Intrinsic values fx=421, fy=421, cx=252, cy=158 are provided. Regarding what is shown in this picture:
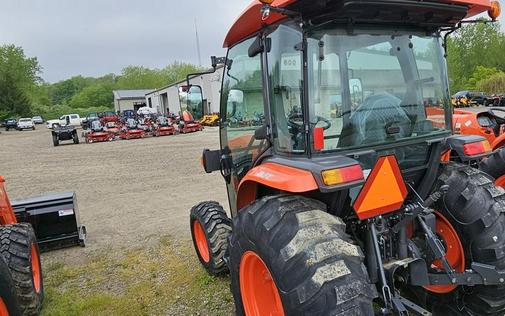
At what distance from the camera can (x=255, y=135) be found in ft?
9.67

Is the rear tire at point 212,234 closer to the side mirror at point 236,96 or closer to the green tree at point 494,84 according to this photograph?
the side mirror at point 236,96

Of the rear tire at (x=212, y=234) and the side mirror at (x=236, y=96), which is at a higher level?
the side mirror at (x=236, y=96)

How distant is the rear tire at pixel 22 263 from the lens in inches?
133

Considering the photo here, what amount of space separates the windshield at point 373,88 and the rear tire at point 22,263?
2639 mm

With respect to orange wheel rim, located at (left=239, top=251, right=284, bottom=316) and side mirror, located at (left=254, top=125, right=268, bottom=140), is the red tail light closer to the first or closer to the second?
side mirror, located at (left=254, top=125, right=268, bottom=140)

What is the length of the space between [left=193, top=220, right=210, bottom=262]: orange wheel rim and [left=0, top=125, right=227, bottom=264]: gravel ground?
1.04 m

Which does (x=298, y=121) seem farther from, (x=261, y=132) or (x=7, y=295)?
(x=7, y=295)

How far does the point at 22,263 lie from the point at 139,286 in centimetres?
111

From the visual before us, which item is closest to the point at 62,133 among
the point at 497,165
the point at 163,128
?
the point at 163,128

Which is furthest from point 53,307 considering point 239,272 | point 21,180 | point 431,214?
point 21,180

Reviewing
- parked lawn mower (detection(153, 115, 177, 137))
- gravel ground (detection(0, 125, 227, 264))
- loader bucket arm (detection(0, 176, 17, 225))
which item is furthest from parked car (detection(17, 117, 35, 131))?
loader bucket arm (detection(0, 176, 17, 225))

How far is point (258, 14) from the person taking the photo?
8.76ft

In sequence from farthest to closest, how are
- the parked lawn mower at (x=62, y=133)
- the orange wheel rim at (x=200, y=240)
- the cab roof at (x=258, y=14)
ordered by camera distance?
1. the parked lawn mower at (x=62, y=133)
2. the orange wheel rim at (x=200, y=240)
3. the cab roof at (x=258, y=14)

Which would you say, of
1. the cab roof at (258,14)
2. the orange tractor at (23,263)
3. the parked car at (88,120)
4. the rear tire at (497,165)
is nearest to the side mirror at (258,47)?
the cab roof at (258,14)
